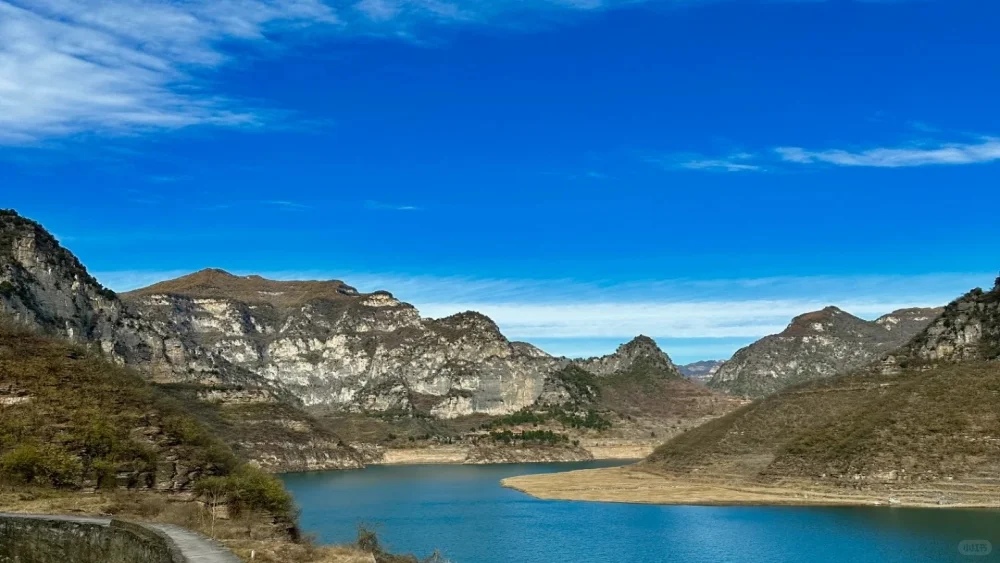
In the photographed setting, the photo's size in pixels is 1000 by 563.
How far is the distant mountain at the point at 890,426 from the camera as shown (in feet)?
349

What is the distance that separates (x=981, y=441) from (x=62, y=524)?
10562cm

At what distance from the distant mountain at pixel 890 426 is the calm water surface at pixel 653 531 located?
11.0 metres

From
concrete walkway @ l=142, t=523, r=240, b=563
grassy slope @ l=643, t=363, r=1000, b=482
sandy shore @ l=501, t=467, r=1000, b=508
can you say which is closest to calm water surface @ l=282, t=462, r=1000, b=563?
sandy shore @ l=501, t=467, r=1000, b=508

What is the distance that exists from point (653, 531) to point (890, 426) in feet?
152

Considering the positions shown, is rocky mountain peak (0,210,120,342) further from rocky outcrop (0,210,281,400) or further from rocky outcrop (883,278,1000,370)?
rocky outcrop (883,278,1000,370)

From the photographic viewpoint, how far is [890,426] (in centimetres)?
11569

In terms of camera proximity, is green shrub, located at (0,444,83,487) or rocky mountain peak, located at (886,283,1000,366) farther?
rocky mountain peak, located at (886,283,1000,366)

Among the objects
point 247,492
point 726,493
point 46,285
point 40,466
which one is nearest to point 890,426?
point 726,493

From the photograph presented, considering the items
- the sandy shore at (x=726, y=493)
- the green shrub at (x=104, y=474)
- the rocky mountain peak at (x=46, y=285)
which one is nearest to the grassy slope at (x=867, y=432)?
the sandy shore at (x=726, y=493)

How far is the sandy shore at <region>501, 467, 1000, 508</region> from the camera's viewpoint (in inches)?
3937

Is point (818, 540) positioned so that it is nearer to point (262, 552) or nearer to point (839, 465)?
point (839, 465)

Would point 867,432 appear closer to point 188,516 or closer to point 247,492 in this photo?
point 247,492

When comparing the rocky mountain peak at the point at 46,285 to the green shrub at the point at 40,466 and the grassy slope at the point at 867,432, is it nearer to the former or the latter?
the green shrub at the point at 40,466

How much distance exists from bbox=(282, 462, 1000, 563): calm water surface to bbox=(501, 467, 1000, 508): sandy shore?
451 centimetres
